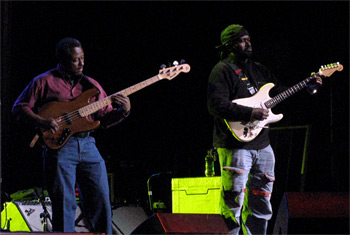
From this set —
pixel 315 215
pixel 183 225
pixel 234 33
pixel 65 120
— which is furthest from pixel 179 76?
pixel 315 215

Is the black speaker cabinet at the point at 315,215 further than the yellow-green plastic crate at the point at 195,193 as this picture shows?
No

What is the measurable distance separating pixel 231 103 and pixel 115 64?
4.06 m

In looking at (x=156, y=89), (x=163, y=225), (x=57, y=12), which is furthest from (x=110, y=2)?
(x=163, y=225)

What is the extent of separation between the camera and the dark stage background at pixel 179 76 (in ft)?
16.8

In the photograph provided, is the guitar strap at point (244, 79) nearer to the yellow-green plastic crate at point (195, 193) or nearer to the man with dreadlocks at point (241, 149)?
the man with dreadlocks at point (241, 149)

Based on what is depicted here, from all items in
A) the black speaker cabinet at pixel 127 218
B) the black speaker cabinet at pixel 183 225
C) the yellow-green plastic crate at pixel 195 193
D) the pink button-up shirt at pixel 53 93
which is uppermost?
the pink button-up shirt at pixel 53 93

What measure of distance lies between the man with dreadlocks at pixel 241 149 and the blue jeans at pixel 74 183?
1.13m

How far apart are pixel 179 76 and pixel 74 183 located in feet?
13.2

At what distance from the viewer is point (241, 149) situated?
368cm

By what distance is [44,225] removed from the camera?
17.2 ft

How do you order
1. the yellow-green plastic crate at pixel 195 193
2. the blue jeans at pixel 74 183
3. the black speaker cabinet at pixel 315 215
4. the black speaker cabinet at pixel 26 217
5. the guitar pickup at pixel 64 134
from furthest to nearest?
the black speaker cabinet at pixel 26 217, the yellow-green plastic crate at pixel 195 193, the guitar pickup at pixel 64 134, the blue jeans at pixel 74 183, the black speaker cabinet at pixel 315 215

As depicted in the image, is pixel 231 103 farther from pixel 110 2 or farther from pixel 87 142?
pixel 110 2

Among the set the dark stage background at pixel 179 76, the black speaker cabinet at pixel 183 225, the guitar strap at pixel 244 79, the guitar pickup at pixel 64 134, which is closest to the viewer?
the black speaker cabinet at pixel 183 225

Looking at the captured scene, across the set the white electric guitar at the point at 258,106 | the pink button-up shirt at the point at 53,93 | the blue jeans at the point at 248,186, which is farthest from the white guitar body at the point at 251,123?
the pink button-up shirt at the point at 53,93
